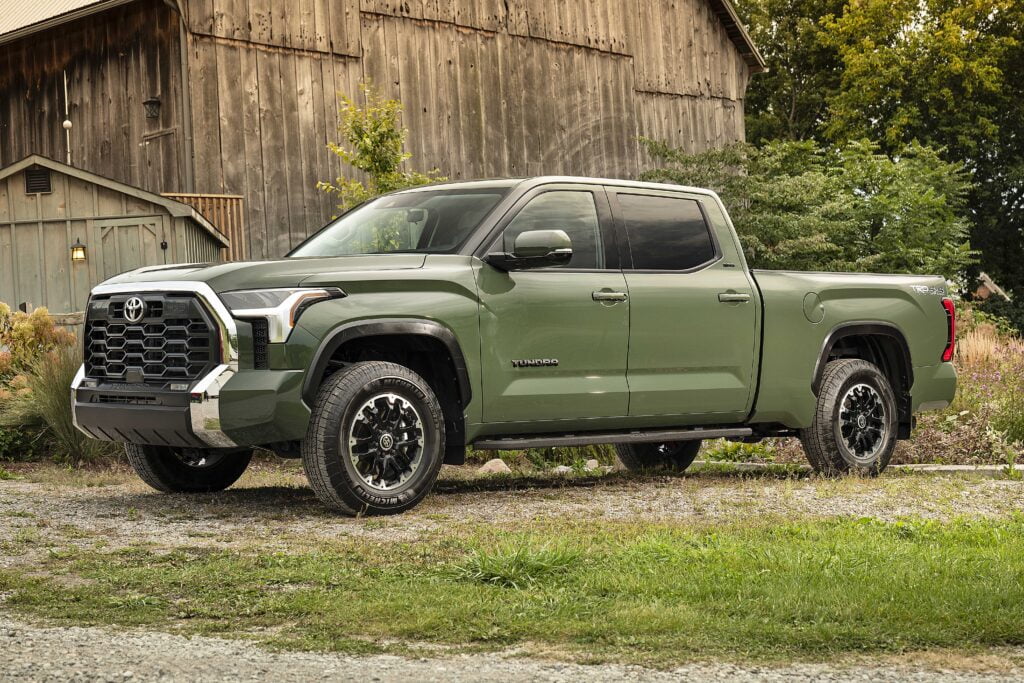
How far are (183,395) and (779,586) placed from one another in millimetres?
3528

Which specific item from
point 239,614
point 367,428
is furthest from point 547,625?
point 367,428

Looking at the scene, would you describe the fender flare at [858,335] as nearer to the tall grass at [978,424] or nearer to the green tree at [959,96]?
the tall grass at [978,424]

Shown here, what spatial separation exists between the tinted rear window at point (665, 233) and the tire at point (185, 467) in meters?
2.98

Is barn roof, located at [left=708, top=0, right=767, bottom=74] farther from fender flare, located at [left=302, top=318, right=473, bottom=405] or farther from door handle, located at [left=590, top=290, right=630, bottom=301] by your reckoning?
fender flare, located at [left=302, top=318, right=473, bottom=405]

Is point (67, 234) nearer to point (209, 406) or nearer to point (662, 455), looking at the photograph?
point (662, 455)

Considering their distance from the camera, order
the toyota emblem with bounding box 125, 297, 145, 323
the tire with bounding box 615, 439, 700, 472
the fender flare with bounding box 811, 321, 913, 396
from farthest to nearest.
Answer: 1. the tire with bounding box 615, 439, 700, 472
2. the fender flare with bounding box 811, 321, 913, 396
3. the toyota emblem with bounding box 125, 297, 145, 323

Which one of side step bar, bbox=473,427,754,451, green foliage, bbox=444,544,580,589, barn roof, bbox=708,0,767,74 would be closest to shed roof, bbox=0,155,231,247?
side step bar, bbox=473,427,754,451

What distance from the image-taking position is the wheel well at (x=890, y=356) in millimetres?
10703

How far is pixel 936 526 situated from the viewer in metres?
7.59

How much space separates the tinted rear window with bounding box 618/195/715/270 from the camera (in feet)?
30.9

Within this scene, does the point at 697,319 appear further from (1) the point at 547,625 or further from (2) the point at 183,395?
(1) the point at 547,625

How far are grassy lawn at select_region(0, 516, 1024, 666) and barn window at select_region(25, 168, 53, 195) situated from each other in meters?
10.5

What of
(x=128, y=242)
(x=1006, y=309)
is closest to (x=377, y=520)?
(x=128, y=242)

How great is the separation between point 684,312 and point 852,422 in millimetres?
1928
